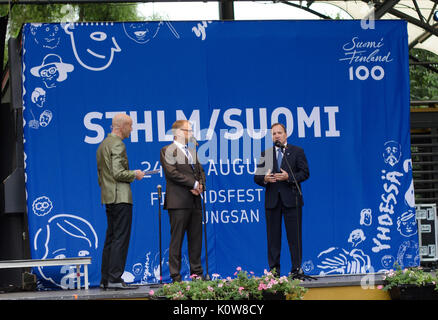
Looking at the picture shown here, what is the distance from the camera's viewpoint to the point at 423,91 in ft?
43.8

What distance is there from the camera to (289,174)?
7.34 metres

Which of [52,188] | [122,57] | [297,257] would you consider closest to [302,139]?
[297,257]

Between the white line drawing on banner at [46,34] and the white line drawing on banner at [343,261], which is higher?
the white line drawing on banner at [46,34]

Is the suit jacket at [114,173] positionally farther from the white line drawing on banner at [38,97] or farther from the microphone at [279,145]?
the microphone at [279,145]

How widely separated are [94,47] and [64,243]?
2.05m

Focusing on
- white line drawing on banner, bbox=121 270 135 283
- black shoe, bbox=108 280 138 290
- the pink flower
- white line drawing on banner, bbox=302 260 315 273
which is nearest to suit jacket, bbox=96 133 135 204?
black shoe, bbox=108 280 138 290

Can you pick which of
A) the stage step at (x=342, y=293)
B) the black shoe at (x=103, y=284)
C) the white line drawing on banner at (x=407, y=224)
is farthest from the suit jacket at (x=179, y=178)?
the white line drawing on banner at (x=407, y=224)

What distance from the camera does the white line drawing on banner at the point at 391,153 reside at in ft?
27.1

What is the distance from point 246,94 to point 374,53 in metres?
1.51

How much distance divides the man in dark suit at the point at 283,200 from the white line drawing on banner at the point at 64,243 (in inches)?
71.4

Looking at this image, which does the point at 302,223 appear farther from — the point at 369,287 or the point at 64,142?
the point at 64,142

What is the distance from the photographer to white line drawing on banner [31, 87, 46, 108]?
306 inches

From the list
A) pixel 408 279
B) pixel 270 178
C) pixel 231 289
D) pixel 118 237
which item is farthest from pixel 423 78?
pixel 231 289

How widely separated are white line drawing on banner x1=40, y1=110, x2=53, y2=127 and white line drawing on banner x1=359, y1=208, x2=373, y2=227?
342 centimetres
